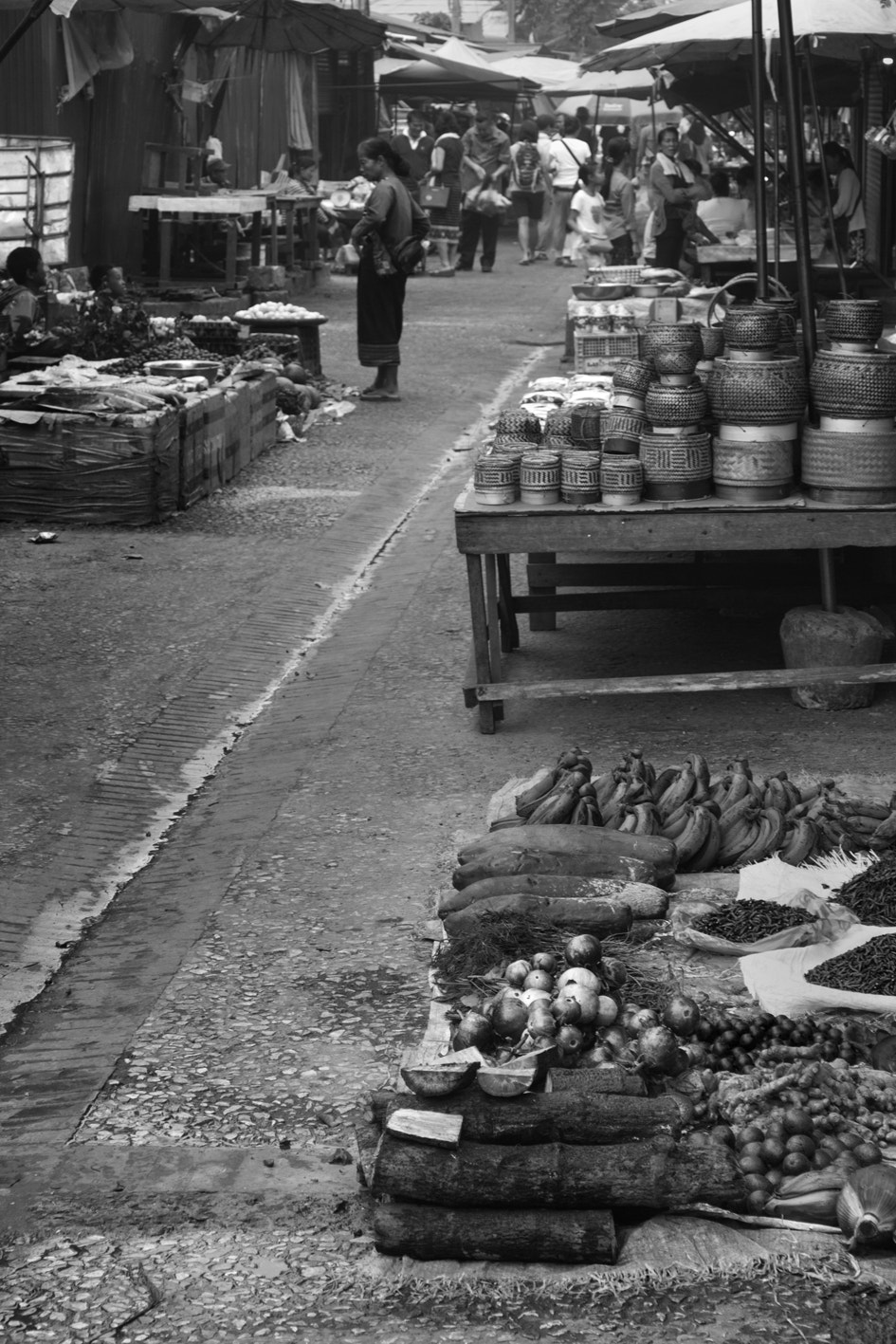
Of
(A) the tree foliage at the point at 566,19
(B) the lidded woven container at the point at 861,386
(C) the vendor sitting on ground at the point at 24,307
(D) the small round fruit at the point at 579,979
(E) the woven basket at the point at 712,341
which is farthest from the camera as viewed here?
(A) the tree foliage at the point at 566,19

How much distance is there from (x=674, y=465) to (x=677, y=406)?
0.72 ft

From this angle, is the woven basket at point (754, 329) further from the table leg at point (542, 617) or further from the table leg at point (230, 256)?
the table leg at point (230, 256)

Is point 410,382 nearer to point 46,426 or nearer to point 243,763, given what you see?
point 46,426

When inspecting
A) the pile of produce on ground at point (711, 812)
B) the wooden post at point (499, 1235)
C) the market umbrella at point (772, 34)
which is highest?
the market umbrella at point (772, 34)

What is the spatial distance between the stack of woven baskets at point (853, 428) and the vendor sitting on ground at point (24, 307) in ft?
23.1

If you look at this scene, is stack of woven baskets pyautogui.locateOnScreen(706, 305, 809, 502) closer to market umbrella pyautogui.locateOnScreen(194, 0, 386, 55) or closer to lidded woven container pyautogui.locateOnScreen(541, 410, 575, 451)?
lidded woven container pyautogui.locateOnScreen(541, 410, 575, 451)

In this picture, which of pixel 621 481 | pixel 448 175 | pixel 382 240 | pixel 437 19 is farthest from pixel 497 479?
pixel 437 19

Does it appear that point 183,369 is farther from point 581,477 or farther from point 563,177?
point 563,177

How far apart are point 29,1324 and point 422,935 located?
1766mm

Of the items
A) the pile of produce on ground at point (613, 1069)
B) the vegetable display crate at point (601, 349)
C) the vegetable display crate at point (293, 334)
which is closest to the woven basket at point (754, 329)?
the pile of produce on ground at point (613, 1069)

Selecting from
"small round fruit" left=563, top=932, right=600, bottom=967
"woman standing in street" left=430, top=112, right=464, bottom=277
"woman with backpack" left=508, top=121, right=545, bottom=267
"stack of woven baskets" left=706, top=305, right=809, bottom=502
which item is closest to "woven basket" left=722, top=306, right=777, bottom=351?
"stack of woven baskets" left=706, top=305, right=809, bottom=502

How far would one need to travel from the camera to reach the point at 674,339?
6.08 meters

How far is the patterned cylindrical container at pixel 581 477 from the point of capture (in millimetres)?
5918

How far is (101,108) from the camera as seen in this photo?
55.0ft
